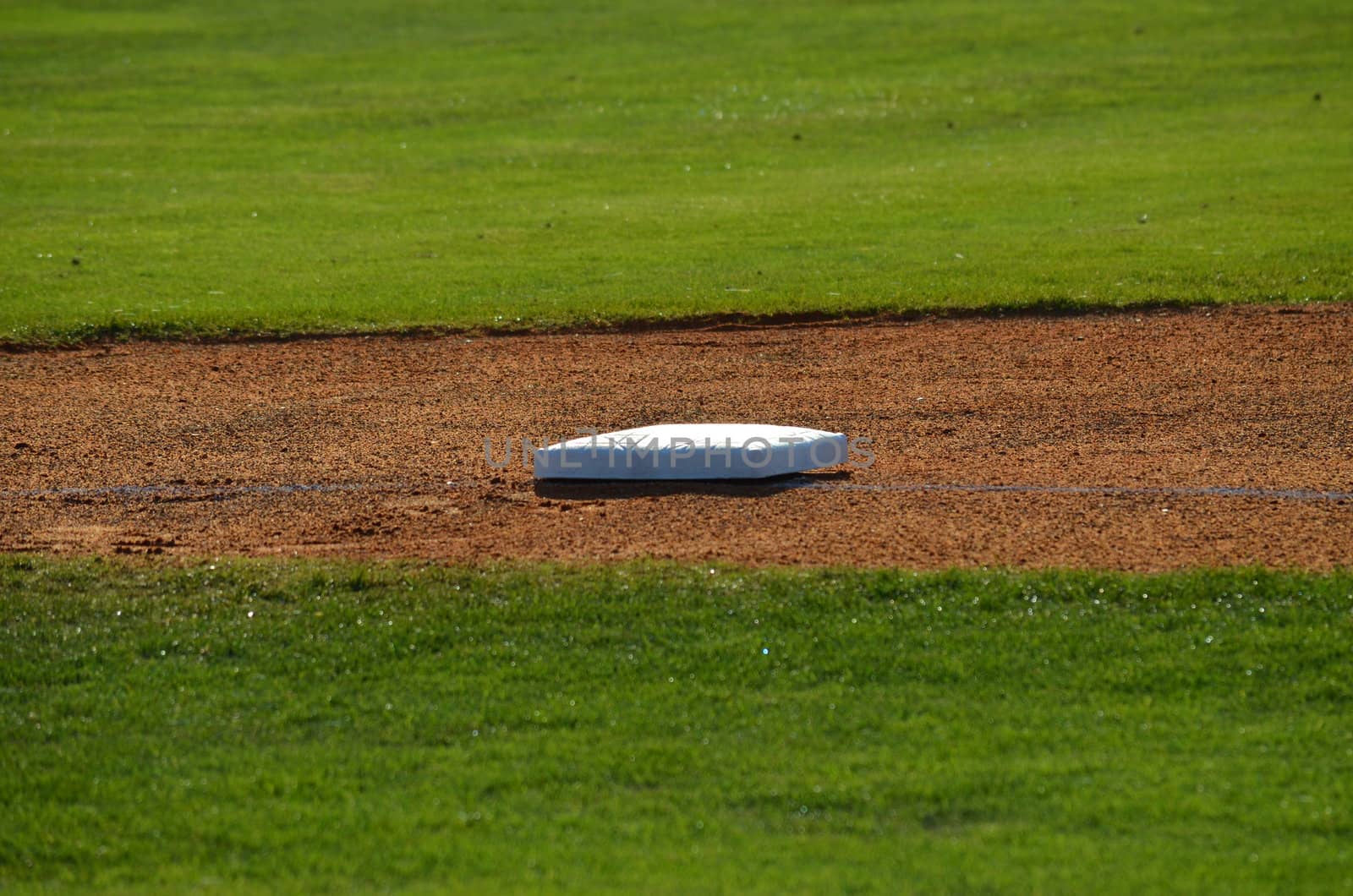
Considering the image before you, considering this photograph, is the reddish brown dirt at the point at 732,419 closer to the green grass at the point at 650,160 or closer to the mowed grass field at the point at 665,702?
the mowed grass field at the point at 665,702

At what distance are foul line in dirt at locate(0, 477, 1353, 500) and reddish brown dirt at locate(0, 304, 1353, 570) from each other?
0.12 ft

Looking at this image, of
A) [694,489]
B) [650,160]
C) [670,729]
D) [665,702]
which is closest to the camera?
[670,729]

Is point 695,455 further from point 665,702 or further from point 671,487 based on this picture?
point 665,702

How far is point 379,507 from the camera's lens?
8562mm

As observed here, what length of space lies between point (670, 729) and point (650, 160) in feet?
56.9

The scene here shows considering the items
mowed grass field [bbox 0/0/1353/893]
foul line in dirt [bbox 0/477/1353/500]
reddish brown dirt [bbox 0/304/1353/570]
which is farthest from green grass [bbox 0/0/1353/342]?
foul line in dirt [bbox 0/477/1353/500]

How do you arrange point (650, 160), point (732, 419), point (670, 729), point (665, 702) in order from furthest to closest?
point (650, 160) < point (732, 419) < point (665, 702) < point (670, 729)

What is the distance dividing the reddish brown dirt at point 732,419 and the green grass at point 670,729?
1.80 ft

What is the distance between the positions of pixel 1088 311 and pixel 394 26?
84.3 ft

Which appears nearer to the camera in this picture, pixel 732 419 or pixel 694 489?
pixel 694 489

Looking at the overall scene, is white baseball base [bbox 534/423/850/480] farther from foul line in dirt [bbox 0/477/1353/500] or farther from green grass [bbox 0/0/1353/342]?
green grass [bbox 0/0/1353/342]

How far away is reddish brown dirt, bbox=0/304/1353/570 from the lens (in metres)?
7.83

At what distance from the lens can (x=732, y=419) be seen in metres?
10.3

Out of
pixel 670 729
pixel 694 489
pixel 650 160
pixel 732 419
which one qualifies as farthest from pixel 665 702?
pixel 650 160
